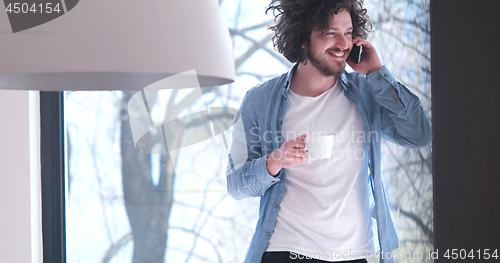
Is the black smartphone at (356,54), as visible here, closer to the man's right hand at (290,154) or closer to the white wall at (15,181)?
the man's right hand at (290,154)

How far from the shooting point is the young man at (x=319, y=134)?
3.90ft

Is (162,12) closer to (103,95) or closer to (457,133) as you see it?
(457,133)

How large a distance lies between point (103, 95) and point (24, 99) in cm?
35

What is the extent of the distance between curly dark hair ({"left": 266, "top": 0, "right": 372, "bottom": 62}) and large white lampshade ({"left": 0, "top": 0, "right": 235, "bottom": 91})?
102 centimetres

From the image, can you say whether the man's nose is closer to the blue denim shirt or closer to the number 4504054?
the blue denim shirt

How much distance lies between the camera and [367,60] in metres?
1.29

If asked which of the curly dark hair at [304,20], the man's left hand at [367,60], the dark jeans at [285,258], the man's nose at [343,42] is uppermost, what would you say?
the curly dark hair at [304,20]

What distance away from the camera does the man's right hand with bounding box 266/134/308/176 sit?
3.67 ft

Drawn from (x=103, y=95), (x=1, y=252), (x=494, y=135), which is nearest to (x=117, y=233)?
(x=1, y=252)

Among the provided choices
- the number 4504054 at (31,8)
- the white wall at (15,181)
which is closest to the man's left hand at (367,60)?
the number 4504054 at (31,8)

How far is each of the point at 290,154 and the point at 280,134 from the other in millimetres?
181

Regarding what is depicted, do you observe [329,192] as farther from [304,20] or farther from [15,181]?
[15,181]

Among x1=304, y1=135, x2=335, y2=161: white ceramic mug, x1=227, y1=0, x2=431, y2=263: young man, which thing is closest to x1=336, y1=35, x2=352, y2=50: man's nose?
x1=227, y1=0, x2=431, y2=263: young man

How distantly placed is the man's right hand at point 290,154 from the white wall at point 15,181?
4.05ft
